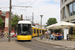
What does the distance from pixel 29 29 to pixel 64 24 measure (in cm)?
570

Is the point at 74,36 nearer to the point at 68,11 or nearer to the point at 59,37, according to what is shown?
the point at 59,37

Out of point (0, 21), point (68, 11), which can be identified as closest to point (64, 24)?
point (68, 11)

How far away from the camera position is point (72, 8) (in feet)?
90.1

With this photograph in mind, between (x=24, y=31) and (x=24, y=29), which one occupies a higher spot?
(x=24, y=29)

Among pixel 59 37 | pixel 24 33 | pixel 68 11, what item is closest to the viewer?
pixel 24 33

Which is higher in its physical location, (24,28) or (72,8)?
(72,8)

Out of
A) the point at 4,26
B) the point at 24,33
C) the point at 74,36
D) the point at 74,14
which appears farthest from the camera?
the point at 4,26

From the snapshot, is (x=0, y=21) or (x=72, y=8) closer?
(x=72, y=8)

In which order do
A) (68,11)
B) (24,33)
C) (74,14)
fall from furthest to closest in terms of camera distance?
(68,11)
(74,14)
(24,33)

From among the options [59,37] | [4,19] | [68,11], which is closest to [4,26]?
[4,19]

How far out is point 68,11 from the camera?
3033 cm

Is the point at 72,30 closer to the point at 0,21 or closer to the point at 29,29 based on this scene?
the point at 29,29

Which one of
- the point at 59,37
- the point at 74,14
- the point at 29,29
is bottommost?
the point at 59,37

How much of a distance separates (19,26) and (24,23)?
86cm
